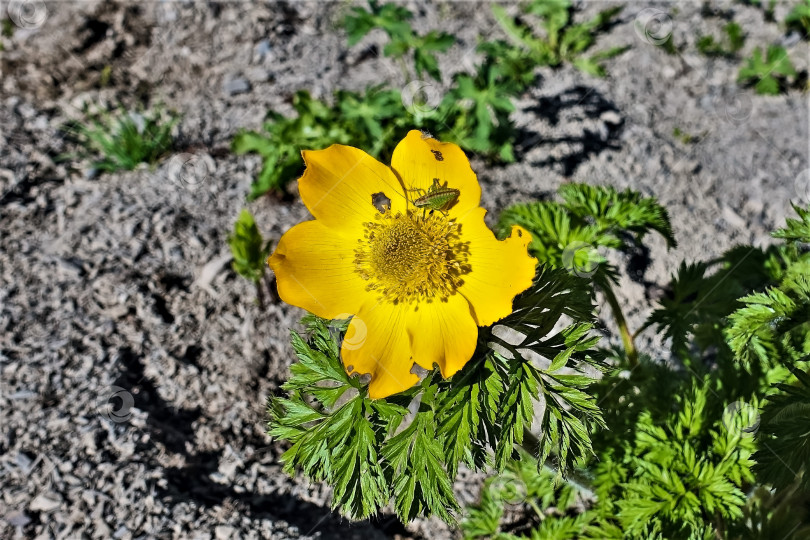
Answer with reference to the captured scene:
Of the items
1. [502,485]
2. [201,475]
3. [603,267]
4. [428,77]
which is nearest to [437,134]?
[428,77]

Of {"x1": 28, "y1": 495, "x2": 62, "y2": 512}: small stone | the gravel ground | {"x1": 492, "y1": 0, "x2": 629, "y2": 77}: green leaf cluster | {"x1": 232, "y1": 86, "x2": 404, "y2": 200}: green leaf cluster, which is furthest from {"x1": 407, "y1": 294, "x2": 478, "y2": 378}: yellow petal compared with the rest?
{"x1": 492, "y1": 0, "x2": 629, "y2": 77}: green leaf cluster

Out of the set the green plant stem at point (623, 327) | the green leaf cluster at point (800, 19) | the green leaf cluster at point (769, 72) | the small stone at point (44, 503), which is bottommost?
the small stone at point (44, 503)

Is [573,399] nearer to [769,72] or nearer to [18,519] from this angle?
[18,519]

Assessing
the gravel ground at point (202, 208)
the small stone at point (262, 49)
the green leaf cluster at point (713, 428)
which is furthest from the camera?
the small stone at point (262, 49)

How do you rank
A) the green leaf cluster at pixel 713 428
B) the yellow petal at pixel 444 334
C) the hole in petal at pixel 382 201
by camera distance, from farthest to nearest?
the green leaf cluster at pixel 713 428
the hole in petal at pixel 382 201
the yellow petal at pixel 444 334

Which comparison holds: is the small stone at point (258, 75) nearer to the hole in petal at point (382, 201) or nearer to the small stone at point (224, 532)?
the hole in petal at point (382, 201)

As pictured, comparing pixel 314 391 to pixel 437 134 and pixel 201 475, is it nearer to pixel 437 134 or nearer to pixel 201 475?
pixel 201 475

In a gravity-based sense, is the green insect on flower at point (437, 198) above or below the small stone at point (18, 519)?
above

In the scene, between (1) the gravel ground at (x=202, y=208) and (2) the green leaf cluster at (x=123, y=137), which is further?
(2) the green leaf cluster at (x=123, y=137)

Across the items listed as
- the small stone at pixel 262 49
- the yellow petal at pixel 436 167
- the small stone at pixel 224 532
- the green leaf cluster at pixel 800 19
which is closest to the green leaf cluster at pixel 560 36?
the green leaf cluster at pixel 800 19
